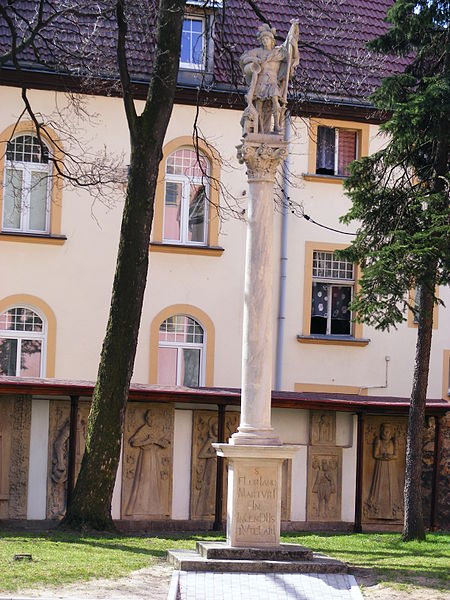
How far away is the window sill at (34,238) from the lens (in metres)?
26.8

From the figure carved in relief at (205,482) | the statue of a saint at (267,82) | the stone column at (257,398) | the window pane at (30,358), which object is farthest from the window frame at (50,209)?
the stone column at (257,398)

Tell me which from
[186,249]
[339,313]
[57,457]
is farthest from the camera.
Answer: [339,313]

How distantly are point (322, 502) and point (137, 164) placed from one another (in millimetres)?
7364

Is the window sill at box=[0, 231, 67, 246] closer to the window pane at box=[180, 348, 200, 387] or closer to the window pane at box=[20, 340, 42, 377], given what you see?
the window pane at box=[20, 340, 42, 377]

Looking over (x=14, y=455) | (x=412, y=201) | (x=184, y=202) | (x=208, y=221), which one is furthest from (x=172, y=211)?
(x=412, y=201)

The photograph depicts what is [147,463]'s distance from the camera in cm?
2150

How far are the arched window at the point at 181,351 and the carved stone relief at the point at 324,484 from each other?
6.00 meters

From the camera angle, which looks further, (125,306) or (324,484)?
(324,484)

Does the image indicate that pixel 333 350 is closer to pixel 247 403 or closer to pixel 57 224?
pixel 57 224

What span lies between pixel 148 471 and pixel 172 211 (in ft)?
27.5

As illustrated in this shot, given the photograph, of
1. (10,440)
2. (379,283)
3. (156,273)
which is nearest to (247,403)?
(379,283)

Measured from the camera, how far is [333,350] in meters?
28.7

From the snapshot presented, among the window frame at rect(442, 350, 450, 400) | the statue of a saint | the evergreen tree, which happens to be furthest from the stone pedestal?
the window frame at rect(442, 350, 450, 400)

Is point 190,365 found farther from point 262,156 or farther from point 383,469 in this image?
point 262,156
